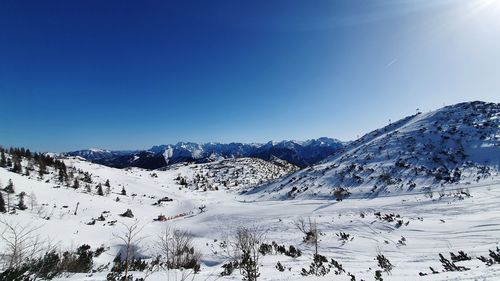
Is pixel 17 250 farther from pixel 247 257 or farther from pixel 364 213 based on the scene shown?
pixel 364 213

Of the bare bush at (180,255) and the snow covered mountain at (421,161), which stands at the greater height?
the snow covered mountain at (421,161)

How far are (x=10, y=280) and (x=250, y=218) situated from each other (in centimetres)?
2998

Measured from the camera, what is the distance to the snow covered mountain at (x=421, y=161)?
4103 centimetres

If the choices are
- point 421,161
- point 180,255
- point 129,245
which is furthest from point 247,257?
point 421,161

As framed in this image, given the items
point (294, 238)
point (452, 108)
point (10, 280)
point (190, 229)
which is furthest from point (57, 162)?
point (452, 108)

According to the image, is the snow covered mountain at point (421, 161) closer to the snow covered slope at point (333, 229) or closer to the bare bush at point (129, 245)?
the snow covered slope at point (333, 229)

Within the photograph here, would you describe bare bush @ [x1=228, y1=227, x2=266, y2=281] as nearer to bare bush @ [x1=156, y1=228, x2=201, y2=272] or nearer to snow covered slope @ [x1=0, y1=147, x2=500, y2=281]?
snow covered slope @ [x1=0, y1=147, x2=500, y2=281]

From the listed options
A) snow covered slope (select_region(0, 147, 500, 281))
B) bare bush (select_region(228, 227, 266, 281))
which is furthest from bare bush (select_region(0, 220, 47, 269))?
bare bush (select_region(228, 227, 266, 281))

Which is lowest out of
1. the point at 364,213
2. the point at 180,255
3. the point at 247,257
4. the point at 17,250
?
the point at 180,255

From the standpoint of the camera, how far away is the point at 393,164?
1946 inches

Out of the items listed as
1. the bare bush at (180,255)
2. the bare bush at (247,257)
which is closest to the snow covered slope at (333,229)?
the bare bush at (247,257)

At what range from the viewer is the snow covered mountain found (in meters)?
41.0

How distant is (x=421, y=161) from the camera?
157ft

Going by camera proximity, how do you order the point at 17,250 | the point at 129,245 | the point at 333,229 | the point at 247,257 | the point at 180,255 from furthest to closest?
the point at 333,229 < the point at 129,245 < the point at 180,255 < the point at 17,250 < the point at 247,257
